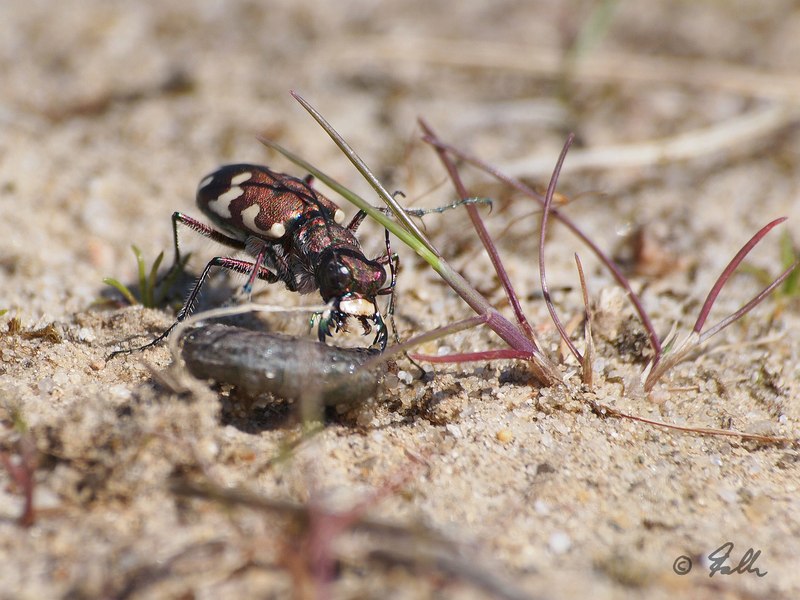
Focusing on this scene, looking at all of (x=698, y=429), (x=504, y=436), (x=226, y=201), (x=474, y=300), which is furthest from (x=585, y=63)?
(x=504, y=436)

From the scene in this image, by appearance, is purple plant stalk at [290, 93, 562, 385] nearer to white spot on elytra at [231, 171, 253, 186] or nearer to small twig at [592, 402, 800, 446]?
small twig at [592, 402, 800, 446]

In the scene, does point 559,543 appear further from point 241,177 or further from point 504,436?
point 241,177

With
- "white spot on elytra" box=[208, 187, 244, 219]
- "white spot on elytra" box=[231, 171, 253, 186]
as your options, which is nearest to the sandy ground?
"white spot on elytra" box=[208, 187, 244, 219]

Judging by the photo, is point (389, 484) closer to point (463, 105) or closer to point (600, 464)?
point (600, 464)

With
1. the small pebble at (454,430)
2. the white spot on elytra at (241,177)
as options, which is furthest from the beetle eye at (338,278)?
the white spot on elytra at (241,177)

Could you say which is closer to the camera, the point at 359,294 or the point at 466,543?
the point at 466,543

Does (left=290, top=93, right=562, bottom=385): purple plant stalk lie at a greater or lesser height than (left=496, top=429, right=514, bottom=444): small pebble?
greater

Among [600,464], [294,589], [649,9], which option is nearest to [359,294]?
[600,464]
